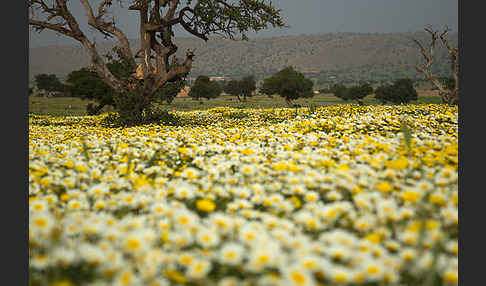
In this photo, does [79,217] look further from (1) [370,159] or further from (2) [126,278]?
(1) [370,159]

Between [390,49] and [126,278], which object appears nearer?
[126,278]

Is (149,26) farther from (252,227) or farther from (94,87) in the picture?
(94,87)

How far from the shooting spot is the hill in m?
138

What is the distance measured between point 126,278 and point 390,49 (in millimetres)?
196308

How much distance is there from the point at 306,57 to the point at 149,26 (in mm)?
168700

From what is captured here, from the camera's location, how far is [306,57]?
16975cm

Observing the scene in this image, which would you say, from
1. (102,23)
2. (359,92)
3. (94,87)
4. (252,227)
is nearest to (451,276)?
(252,227)

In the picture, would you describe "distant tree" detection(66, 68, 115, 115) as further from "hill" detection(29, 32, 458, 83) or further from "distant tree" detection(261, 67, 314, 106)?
"hill" detection(29, 32, 458, 83)

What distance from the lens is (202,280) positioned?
5.86 ft

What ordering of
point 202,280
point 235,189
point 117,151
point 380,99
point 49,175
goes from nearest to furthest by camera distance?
point 202,280 < point 235,189 < point 49,175 < point 117,151 < point 380,99

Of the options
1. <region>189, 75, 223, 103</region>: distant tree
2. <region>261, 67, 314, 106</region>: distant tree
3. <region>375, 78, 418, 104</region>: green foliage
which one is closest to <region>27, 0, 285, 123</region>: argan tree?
<region>261, 67, 314, 106</region>: distant tree

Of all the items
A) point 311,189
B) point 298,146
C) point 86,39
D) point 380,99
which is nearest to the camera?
point 311,189
